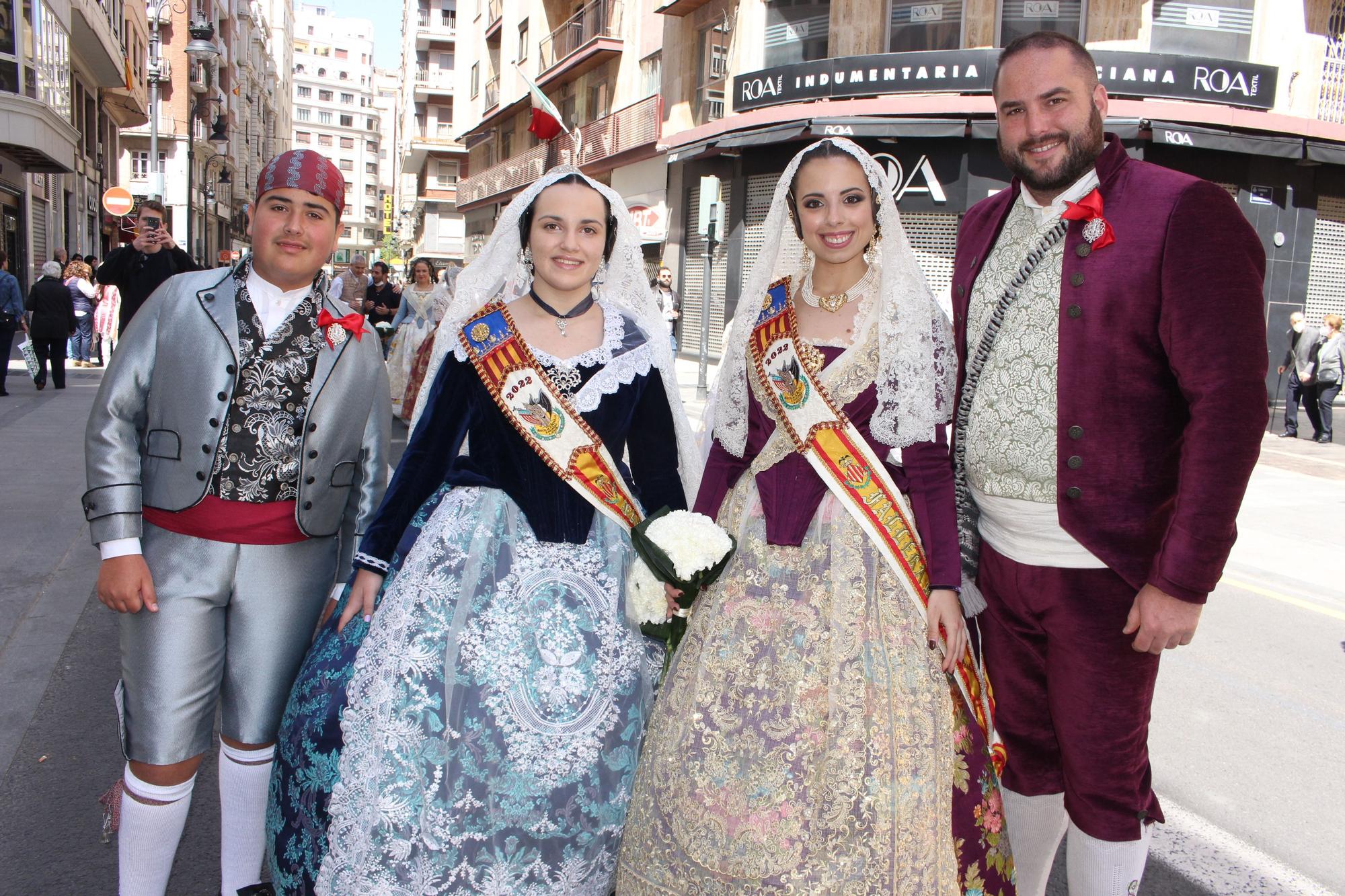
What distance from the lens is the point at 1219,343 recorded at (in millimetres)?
2002

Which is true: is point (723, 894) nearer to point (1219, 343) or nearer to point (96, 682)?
point (1219, 343)

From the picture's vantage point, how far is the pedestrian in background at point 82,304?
53.1 ft

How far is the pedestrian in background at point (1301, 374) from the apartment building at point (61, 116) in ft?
48.2

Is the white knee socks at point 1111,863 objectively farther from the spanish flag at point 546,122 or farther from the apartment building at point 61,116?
the apartment building at point 61,116

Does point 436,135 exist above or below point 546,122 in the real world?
above

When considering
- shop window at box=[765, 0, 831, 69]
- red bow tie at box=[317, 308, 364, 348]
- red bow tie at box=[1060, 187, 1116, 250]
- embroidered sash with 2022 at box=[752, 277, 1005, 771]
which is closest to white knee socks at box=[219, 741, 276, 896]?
red bow tie at box=[317, 308, 364, 348]

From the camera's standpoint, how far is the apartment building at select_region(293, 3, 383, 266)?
4611 inches

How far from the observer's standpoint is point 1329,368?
13055mm

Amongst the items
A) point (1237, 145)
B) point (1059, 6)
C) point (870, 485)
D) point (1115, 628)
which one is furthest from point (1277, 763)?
point (1059, 6)

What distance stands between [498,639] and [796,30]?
17927 mm

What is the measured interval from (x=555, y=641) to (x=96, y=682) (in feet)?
9.22

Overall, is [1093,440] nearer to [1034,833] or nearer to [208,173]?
[1034,833]

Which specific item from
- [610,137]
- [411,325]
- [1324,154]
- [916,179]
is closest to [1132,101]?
[1324,154]

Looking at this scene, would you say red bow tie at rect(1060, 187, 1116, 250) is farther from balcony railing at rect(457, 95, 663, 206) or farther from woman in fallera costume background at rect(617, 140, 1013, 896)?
balcony railing at rect(457, 95, 663, 206)
